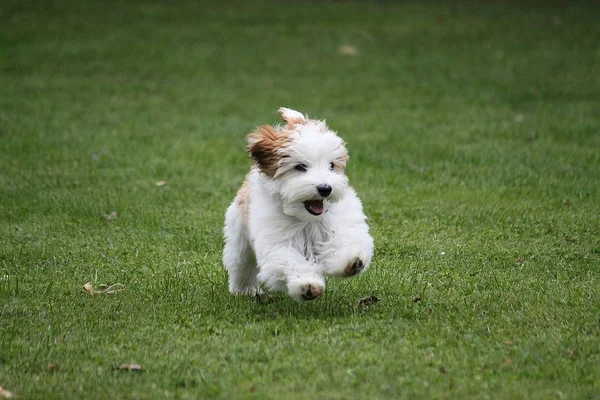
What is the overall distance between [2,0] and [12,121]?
31.1 feet

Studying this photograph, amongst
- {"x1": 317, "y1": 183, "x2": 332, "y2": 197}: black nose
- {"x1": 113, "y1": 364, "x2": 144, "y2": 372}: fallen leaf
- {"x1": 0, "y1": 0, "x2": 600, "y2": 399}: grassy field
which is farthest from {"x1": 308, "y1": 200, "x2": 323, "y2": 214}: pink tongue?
{"x1": 113, "y1": 364, "x2": 144, "y2": 372}: fallen leaf

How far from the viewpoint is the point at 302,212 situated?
5.48m

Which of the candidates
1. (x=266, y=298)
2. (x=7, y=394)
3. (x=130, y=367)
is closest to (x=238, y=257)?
(x=266, y=298)

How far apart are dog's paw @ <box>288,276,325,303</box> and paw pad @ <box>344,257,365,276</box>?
0.19m

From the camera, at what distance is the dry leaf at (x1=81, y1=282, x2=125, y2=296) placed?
20.6 ft

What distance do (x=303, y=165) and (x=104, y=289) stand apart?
192 centimetres

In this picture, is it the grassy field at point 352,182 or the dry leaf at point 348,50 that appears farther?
the dry leaf at point 348,50

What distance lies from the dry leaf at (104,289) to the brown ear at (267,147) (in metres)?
1.48

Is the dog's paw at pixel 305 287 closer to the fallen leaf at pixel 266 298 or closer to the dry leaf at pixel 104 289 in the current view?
the fallen leaf at pixel 266 298

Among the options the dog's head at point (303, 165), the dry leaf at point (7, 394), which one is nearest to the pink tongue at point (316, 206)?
the dog's head at point (303, 165)

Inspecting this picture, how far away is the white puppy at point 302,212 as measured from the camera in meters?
5.31

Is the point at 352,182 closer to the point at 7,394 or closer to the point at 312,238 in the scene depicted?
the point at 312,238

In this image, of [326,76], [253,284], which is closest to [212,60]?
[326,76]

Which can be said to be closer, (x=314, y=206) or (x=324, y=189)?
(x=324, y=189)
